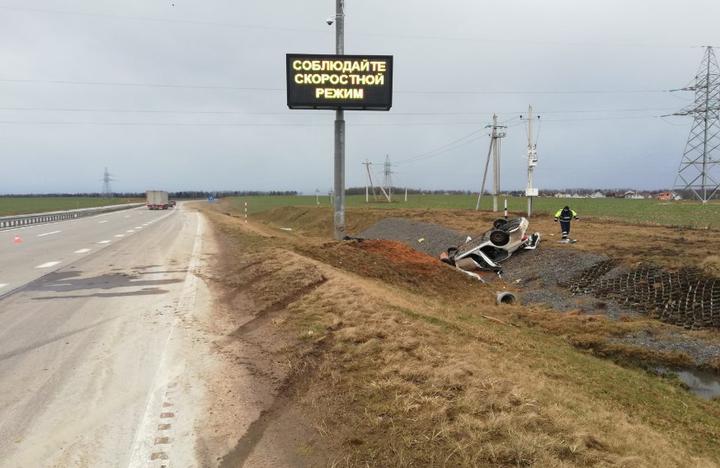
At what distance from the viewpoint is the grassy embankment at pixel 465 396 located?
145 inches

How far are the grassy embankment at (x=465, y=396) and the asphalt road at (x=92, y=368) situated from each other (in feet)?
4.41

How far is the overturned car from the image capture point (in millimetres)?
18172

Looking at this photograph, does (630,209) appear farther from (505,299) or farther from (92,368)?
(92,368)

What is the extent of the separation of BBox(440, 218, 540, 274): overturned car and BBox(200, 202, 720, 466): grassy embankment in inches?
329

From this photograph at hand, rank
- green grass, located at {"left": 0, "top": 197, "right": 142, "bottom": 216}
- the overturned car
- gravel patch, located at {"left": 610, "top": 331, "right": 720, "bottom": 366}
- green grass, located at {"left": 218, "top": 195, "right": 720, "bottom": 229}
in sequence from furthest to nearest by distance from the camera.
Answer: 1. green grass, located at {"left": 0, "top": 197, "right": 142, "bottom": 216}
2. green grass, located at {"left": 218, "top": 195, "right": 720, "bottom": 229}
3. the overturned car
4. gravel patch, located at {"left": 610, "top": 331, "right": 720, "bottom": 366}

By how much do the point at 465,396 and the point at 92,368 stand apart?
4.26 m

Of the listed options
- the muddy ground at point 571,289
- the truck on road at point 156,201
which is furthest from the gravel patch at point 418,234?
the truck on road at point 156,201

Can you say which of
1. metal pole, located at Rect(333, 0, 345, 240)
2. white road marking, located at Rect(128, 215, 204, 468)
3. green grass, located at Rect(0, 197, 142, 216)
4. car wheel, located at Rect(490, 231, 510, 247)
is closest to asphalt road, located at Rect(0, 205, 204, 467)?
white road marking, located at Rect(128, 215, 204, 468)

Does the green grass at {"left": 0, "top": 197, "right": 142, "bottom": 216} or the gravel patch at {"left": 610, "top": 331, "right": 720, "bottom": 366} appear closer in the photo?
the gravel patch at {"left": 610, "top": 331, "right": 720, "bottom": 366}

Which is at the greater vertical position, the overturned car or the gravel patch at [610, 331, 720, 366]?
the overturned car

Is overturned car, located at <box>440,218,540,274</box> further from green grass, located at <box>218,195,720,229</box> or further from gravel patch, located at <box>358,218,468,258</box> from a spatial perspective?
green grass, located at <box>218,195,720,229</box>

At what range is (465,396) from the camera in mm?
4445

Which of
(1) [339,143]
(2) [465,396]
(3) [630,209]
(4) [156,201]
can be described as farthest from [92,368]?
(4) [156,201]

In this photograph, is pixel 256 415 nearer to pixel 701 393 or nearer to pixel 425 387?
pixel 425 387
